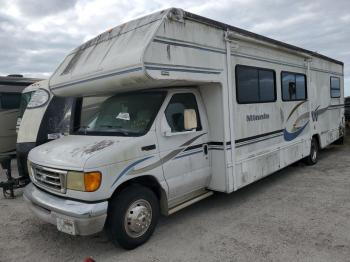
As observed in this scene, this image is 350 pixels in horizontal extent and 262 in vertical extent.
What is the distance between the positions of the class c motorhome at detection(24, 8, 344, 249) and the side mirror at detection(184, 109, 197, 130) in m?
0.03

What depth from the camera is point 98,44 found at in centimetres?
530

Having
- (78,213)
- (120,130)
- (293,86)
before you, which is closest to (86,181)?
(78,213)

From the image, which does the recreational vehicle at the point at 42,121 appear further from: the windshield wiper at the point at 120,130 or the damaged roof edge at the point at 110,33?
the windshield wiper at the point at 120,130

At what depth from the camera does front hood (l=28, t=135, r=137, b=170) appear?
412 cm

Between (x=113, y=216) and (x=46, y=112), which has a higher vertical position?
(x=46, y=112)

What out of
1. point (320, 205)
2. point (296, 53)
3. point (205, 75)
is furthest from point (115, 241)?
point (296, 53)

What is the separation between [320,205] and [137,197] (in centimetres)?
329

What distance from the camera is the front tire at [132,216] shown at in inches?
166

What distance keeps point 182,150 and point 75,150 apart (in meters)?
1.54

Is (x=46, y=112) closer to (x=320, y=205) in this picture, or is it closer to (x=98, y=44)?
(x=98, y=44)

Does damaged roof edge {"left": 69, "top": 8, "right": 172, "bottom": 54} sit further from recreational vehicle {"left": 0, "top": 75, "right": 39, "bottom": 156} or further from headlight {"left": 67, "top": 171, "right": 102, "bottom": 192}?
recreational vehicle {"left": 0, "top": 75, "right": 39, "bottom": 156}

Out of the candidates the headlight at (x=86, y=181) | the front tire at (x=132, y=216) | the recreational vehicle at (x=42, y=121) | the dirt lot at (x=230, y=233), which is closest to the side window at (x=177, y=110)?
the front tire at (x=132, y=216)

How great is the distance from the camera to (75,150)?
439 centimetres

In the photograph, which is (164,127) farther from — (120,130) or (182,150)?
(120,130)
